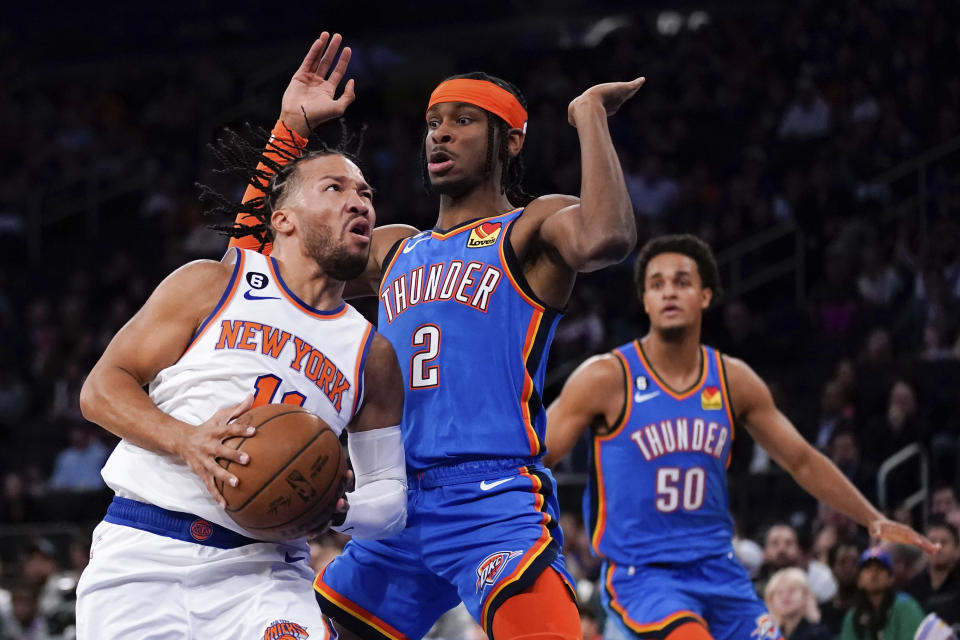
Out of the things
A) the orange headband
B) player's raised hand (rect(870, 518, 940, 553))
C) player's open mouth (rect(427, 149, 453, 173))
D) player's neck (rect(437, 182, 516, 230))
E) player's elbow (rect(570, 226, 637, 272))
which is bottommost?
player's raised hand (rect(870, 518, 940, 553))

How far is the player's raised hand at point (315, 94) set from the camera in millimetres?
4910

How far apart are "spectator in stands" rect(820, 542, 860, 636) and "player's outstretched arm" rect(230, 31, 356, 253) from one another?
170 inches

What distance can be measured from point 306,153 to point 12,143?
15.1 m

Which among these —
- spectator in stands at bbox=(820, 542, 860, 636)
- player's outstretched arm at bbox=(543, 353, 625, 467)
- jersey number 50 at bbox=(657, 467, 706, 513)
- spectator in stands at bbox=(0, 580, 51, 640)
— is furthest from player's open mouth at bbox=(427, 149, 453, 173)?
spectator in stands at bbox=(0, 580, 51, 640)

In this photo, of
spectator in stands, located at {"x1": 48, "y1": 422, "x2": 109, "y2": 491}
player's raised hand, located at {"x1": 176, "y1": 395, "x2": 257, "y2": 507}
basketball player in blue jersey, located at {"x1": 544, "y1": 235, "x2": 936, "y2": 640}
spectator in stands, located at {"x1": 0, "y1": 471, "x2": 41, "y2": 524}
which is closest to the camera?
player's raised hand, located at {"x1": 176, "y1": 395, "x2": 257, "y2": 507}

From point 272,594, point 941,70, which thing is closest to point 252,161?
point 272,594

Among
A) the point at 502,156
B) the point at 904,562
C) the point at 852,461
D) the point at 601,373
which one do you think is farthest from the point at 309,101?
the point at 852,461

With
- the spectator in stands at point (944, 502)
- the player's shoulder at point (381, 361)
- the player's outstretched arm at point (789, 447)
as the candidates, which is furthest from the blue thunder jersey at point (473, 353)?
the spectator in stands at point (944, 502)

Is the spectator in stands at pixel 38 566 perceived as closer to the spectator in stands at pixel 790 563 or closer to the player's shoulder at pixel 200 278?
the spectator in stands at pixel 790 563

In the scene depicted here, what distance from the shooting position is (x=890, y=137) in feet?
40.6

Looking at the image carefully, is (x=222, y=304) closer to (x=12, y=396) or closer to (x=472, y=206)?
(x=472, y=206)

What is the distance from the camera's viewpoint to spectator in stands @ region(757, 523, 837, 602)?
8156 mm

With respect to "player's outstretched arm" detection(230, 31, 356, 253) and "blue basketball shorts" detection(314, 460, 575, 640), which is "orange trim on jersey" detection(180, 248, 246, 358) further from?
"blue basketball shorts" detection(314, 460, 575, 640)

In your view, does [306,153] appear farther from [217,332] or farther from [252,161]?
[217,332]
